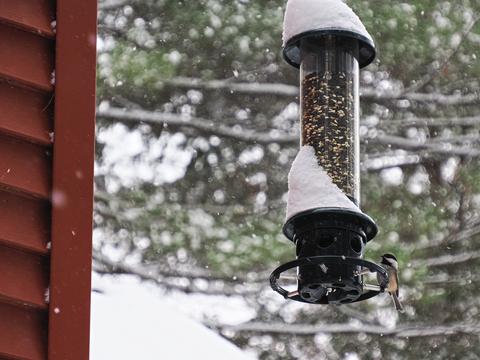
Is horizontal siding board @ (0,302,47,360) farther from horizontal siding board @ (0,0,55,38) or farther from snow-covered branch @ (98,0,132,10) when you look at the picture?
snow-covered branch @ (98,0,132,10)

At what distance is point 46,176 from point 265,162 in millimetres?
7195

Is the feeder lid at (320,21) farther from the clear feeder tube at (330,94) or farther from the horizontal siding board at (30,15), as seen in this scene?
the horizontal siding board at (30,15)

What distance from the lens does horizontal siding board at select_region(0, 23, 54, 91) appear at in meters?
2.41

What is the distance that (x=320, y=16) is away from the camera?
3447 mm

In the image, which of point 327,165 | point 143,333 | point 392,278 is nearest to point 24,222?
point 327,165

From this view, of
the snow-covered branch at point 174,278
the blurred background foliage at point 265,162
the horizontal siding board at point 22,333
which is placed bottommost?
the horizontal siding board at point 22,333

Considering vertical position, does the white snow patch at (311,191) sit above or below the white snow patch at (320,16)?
below

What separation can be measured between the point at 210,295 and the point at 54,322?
7187 mm

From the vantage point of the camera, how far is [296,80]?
32.1 ft

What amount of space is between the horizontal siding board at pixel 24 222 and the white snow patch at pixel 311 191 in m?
0.99

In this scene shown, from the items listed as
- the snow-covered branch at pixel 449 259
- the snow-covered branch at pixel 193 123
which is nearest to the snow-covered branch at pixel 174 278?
the snow-covered branch at pixel 193 123

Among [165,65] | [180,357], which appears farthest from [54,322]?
[165,65]

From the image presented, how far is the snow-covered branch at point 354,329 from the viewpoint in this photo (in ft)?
31.0

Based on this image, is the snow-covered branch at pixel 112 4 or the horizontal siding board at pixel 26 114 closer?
the horizontal siding board at pixel 26 114
